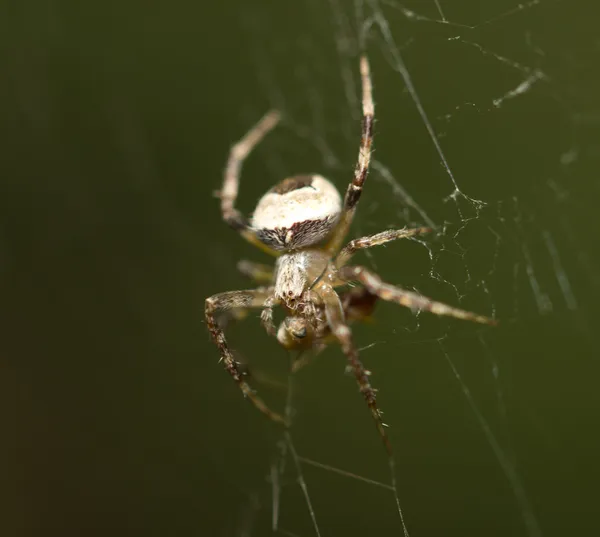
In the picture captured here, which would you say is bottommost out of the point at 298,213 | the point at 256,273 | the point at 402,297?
the point at 402,297

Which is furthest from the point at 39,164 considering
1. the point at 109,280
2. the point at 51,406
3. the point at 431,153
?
the point at 431,153

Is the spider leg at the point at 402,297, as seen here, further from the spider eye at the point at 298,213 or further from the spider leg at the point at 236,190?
the spider leg at the point at 236,190

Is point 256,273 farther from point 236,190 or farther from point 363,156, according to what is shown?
point 363,156

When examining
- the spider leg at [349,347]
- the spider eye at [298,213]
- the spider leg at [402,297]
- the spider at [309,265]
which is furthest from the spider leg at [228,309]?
the spider leg at [402,297]

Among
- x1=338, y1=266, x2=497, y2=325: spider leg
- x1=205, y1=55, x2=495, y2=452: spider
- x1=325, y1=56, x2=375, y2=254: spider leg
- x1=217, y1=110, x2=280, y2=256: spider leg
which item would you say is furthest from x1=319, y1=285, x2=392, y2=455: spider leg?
x1=217, y1=110, x2=280, y2=256: spider leg

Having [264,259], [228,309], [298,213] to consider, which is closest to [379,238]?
[298,213]

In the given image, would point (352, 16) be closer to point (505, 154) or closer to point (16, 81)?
point (505, 154)
